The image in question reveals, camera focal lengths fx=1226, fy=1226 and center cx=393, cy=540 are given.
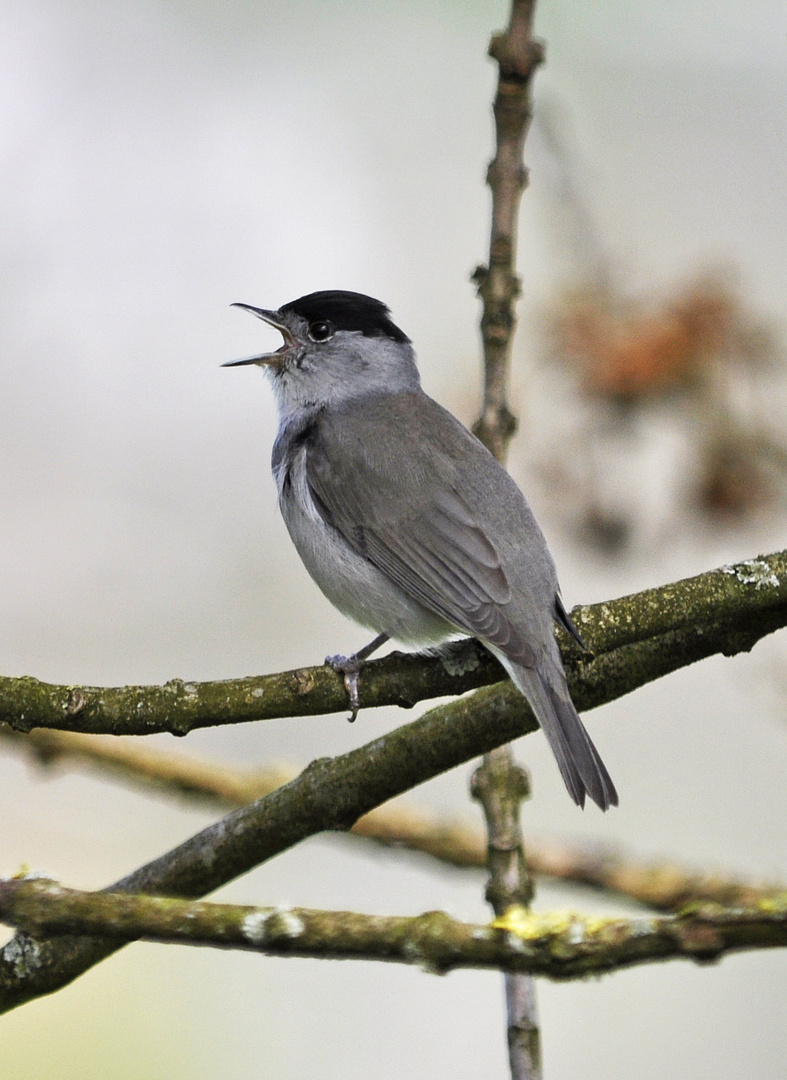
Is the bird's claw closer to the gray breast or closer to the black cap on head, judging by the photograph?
the gray breast

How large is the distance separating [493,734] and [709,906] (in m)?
1.66

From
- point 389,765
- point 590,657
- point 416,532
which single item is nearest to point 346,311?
point 416,532

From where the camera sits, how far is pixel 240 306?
505 centimetres

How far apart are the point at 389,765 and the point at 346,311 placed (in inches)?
104

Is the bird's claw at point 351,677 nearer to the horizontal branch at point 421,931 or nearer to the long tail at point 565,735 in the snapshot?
the long tail at point 565,735

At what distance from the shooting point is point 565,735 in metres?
3.20

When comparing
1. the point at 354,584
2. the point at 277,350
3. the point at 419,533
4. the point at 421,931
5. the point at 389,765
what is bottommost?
the point at 421,931

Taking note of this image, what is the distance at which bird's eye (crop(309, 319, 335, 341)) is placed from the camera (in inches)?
205

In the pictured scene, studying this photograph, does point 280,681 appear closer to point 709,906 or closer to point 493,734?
point 493,734

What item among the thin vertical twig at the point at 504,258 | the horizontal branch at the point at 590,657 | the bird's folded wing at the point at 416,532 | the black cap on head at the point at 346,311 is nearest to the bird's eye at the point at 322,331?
the black cap on head at the point at 346,311

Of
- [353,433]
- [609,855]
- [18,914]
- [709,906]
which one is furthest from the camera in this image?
[353,433]

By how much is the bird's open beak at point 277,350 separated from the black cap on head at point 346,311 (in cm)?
8

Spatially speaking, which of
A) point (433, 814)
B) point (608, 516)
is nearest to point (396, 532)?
point (608, 516)

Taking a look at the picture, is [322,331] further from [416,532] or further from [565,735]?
[565,735]
